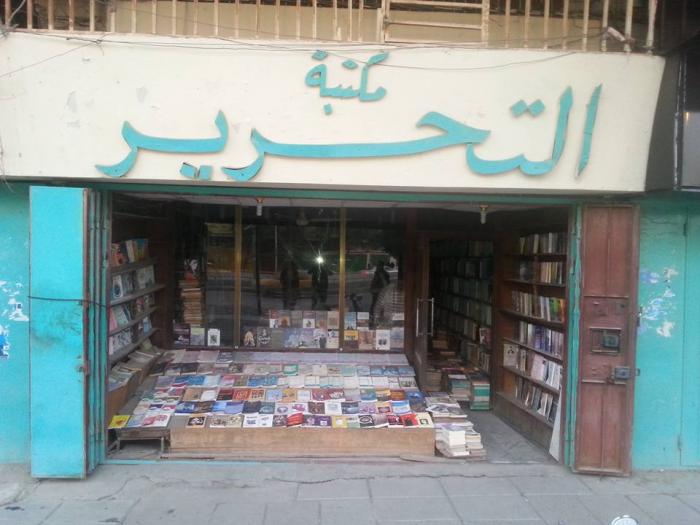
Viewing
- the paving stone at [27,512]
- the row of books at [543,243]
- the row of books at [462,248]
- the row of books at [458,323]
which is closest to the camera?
the paving stone at [27,512]

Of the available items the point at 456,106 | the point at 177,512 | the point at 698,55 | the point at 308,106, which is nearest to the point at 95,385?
the point at 177,512

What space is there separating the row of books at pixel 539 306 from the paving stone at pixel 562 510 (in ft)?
5.71

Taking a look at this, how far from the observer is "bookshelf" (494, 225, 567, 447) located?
5.39 m

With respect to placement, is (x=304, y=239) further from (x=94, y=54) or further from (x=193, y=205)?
(x=94, y=54)

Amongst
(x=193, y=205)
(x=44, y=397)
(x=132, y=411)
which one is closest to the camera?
(x=44, y=397)

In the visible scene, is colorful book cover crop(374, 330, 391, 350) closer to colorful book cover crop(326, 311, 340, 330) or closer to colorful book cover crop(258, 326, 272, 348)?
colorful book cover crop(326, 311, 340, 330)

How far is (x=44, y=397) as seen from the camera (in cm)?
433

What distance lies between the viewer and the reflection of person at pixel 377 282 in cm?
657

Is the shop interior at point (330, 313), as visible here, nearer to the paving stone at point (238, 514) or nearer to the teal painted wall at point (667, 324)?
the teal painted wall at point (667, 324)

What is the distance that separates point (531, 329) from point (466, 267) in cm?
212

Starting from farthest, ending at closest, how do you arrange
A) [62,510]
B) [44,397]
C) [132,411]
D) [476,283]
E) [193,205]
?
[476,283]
[193,205]
[132,411]
[44,397]
[62,510]

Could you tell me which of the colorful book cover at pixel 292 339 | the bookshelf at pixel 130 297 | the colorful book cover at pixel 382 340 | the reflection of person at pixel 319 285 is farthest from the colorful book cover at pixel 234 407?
the colorful book cover at pixel 382 340

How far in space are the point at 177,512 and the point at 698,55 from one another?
Answer: 5.40m

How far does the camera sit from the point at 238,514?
4.00 meters
